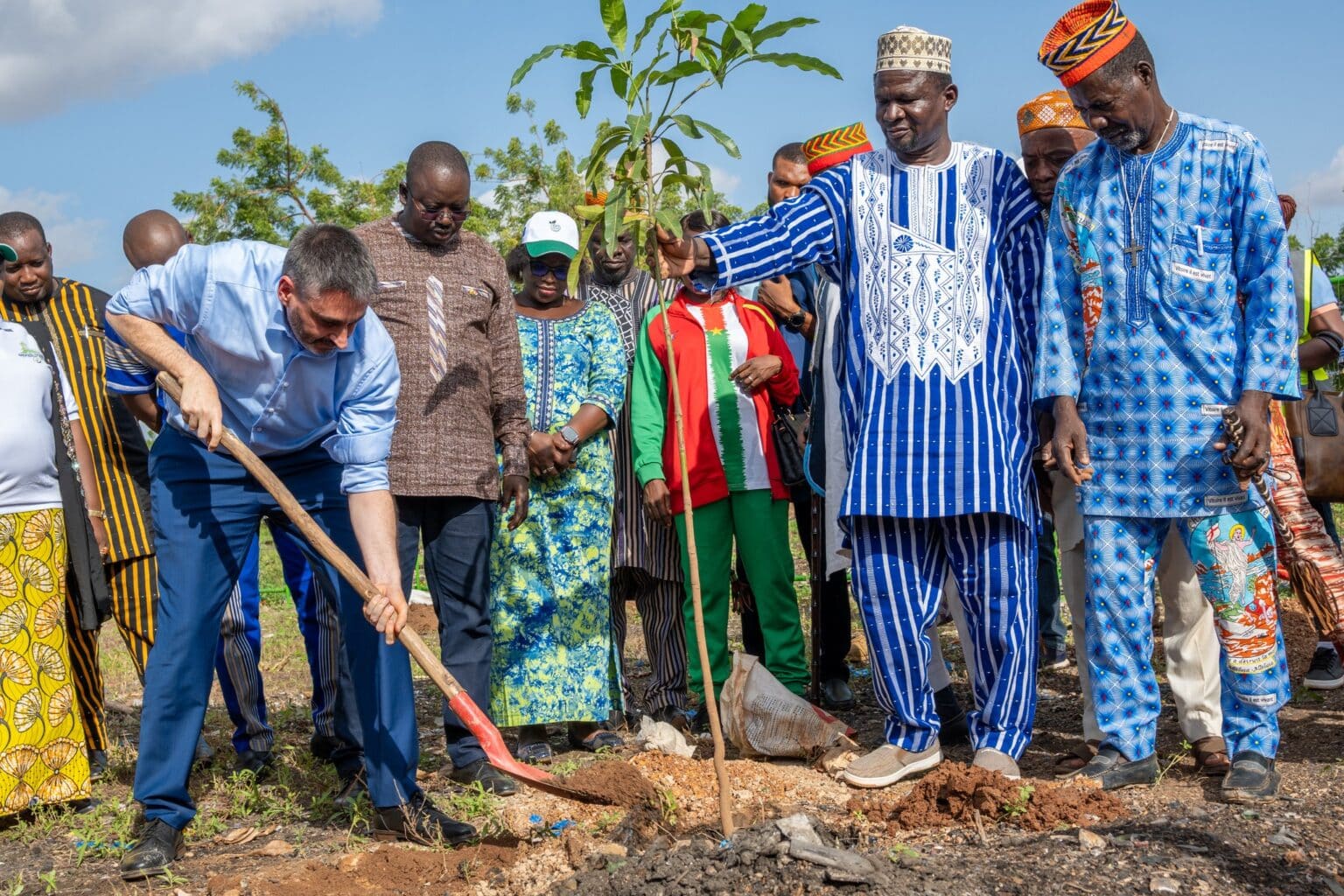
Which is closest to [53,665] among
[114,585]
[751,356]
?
[114,585]

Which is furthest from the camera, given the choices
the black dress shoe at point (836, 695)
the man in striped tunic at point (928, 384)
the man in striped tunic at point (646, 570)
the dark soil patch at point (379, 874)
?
the black dress shoe at point (836, 695)

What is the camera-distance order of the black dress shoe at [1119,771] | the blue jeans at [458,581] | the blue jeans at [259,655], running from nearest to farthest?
the black dress shoe at [1119,771] → the blue jeans at [458,581] → the blue jeans at [259,655]

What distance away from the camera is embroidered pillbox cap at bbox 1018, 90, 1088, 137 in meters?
4.55

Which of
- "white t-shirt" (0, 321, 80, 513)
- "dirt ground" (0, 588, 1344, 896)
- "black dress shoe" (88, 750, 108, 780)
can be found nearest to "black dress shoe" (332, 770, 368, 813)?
"dirt ground" (0, 588, 1344, 896)

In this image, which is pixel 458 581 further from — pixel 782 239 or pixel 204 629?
pixel 782 239

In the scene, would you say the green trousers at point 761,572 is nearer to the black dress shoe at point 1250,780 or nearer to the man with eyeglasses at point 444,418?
the man with eyeglasses at point 444,418

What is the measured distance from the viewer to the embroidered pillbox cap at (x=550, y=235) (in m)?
5.11

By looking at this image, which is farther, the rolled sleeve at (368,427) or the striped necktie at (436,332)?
the striped necktie at (436,332)

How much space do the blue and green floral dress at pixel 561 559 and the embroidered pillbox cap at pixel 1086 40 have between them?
213 centimetres

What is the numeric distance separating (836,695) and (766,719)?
1119 mm

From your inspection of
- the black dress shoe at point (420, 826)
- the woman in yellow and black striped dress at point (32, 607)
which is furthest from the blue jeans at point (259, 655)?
the black dress shoe at point (420, 826)

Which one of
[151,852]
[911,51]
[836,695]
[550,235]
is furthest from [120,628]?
[911,51]

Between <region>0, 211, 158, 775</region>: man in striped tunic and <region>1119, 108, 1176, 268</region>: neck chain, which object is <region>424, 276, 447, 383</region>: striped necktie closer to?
<region>0, 211, 158, 775</region>: man in striped tunic

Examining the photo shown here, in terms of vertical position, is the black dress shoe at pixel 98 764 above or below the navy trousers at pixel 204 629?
below
